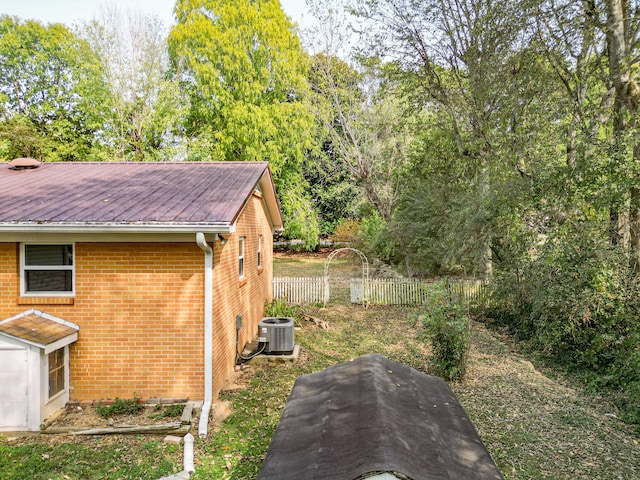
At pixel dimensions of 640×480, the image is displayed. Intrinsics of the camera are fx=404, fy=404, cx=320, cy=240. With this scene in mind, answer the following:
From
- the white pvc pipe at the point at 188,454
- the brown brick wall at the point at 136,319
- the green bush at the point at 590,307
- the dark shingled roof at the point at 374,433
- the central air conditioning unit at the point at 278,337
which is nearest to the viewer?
the dark shingled roof at the point at 374,433

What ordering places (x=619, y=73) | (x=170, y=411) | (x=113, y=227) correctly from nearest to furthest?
1. (x=113, y=227)
2. (x=170, y=411)
3. (x=619, y=73)

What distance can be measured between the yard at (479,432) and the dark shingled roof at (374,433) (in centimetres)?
177

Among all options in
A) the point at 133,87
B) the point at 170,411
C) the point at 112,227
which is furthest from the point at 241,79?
the point at 170,411

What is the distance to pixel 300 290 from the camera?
16.0 metres

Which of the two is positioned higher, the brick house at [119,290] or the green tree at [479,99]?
the green tree at [479,99]

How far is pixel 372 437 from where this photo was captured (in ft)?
10.4

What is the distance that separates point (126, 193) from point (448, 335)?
6.76 m

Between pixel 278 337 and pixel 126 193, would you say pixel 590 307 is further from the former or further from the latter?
pixel 126 193

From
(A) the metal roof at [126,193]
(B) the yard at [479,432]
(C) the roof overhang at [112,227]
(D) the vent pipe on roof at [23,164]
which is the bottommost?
(B) the yard at [479,432]

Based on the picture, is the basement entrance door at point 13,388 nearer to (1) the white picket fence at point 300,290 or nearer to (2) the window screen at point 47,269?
(2) the window screen at point 47,269

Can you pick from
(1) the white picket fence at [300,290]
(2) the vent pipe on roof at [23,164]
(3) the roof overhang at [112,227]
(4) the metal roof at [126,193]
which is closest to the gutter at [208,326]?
(3) the roof overhang at [112,227]

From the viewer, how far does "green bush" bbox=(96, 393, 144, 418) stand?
6340mm

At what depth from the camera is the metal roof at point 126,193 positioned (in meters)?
6.29

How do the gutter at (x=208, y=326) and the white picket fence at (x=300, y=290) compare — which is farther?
the white picket fence at (x=300, y=290)
